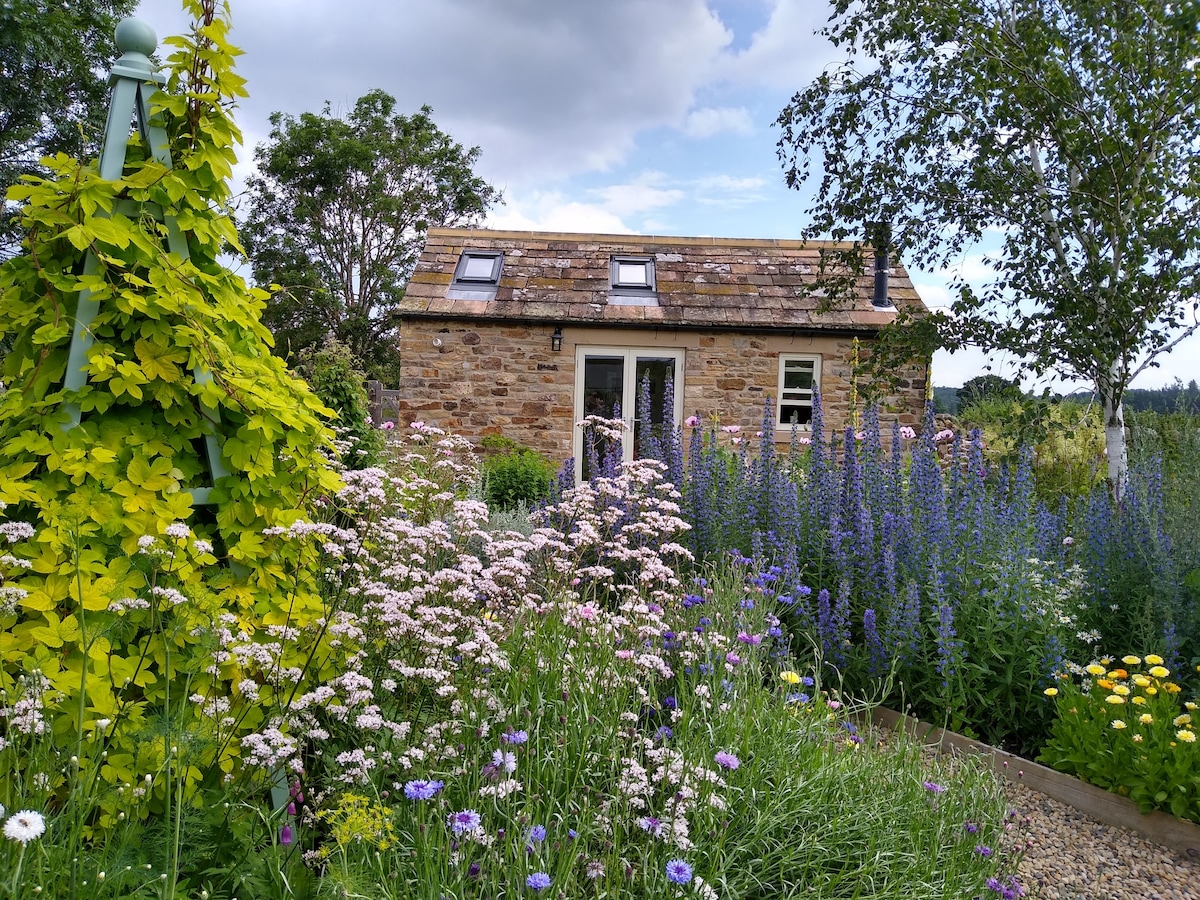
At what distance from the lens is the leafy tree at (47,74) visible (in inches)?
557

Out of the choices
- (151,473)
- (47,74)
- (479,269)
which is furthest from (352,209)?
(151,473)

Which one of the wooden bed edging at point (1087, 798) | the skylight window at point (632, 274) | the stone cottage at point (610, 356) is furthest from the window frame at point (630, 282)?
the wooden bed edging at point (1087, 798)

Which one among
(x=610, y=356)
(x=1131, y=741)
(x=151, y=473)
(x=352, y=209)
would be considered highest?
(x=352, y=209)

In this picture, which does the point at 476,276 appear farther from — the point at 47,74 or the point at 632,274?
the point at 47,74

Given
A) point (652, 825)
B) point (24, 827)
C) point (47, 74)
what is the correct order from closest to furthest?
point (24, 827) < point (652, 825) < point (47, 74)

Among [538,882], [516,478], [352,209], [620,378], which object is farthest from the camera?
[352,209]

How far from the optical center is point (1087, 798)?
3260mm

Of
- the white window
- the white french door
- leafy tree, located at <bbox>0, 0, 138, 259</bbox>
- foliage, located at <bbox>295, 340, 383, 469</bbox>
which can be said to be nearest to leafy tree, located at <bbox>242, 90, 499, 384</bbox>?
leafy tree, located at <bbox>0, 0, 138, 259</bbox>

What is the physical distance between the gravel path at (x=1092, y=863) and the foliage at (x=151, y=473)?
2.60 m

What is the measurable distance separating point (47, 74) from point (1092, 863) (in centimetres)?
2066

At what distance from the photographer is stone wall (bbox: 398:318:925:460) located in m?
11.8

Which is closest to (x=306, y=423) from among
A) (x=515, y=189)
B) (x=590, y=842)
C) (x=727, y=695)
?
(x=590, y=842)

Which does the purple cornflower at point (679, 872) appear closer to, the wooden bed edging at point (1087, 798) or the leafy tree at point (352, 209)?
the wooden bed edging at point (1087, 798)

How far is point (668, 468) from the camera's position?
230 inches
